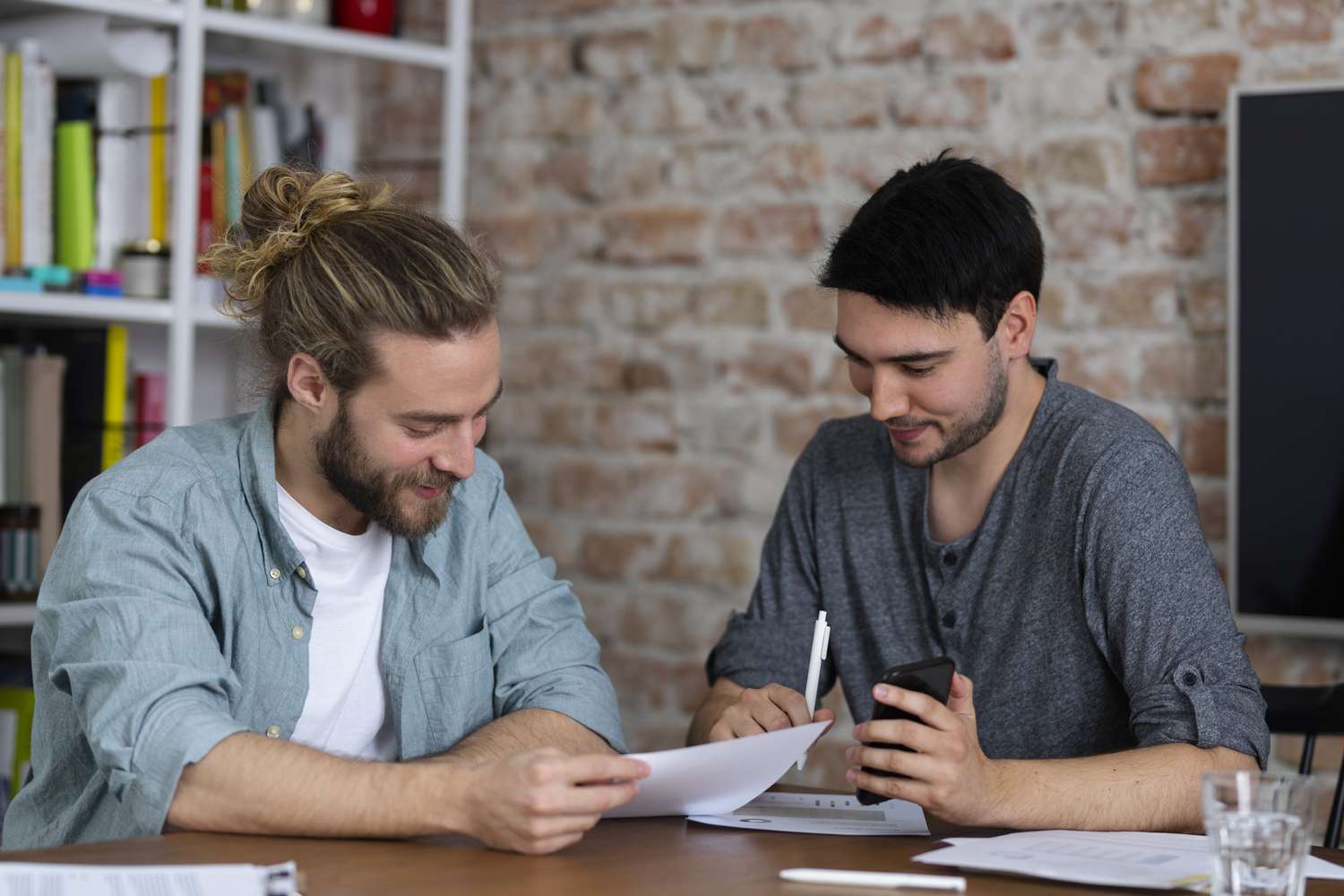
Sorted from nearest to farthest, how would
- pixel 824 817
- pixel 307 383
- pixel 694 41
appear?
pixel 824 817 < pixel 307 383 < pixel 694 41

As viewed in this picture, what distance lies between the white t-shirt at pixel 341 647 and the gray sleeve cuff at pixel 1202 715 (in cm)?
81

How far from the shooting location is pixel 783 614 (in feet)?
6.75

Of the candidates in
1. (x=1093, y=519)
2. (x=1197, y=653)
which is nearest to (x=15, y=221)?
(x=1093, y=519)

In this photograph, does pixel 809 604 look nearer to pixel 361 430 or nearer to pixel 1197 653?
pixel 1197 653

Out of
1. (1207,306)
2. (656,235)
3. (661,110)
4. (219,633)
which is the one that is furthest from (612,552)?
(219,633)

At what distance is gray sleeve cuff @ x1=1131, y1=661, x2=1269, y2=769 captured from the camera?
162 centimetres

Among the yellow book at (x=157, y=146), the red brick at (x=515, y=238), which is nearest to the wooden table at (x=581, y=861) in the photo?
the yellow book at (x=157, y=146)

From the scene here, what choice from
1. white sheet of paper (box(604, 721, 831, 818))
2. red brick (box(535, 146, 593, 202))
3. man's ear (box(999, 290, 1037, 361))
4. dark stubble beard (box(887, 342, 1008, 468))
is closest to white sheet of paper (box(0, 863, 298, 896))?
white sheet of paper (box(604, 721, 831, 818))

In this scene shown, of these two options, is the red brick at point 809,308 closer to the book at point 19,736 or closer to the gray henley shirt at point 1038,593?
the gray henley shirt at point 1038,593

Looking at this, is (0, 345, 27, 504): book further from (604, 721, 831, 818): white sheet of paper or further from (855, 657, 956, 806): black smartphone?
(855, 657, 956, 806): black smartphone

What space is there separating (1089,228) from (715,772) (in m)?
1.33

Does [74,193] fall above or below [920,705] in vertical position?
above

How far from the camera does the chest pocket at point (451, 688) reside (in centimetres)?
174

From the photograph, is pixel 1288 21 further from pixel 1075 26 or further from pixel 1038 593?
pixel 1038 593
